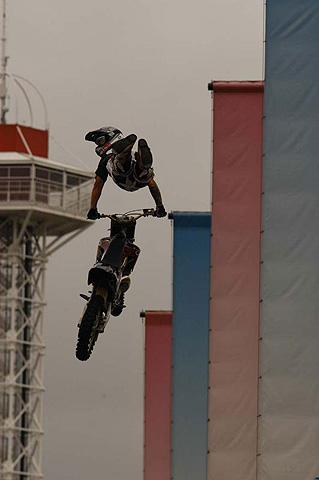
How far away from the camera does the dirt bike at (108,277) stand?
5047 centimetres

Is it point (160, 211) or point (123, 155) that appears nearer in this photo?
point (123, 155)

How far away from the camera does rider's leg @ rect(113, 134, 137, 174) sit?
1962 inches

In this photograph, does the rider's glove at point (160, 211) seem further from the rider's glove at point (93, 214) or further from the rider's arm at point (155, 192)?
the rider's glove at point (93, 214)

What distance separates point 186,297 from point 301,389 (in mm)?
27369

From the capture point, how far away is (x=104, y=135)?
50812 millimetres

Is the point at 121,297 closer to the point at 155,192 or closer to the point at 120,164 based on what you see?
the point at 155,192

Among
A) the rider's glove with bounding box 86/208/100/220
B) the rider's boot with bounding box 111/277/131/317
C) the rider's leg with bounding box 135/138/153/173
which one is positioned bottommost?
the rider's boot with bounding box 111/277/131/317

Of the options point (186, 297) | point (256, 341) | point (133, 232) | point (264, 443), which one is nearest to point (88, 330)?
point (133, 232)

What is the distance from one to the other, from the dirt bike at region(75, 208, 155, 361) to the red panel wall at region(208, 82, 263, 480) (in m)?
38.4

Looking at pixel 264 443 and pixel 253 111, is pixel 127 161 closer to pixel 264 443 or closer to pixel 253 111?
pixel 264 443

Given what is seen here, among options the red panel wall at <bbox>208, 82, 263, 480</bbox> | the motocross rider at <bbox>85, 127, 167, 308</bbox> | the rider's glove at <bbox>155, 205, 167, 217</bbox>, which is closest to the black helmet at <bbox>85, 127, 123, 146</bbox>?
the motocross rider at <bbox>85, 127, 167, 308</bbox>

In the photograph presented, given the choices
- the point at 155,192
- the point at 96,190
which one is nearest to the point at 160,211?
the point at 155,192

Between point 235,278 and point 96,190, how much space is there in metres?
41.4

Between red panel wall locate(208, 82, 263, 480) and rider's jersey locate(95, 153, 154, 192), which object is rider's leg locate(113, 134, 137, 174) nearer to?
rider's jersey locate(95, 153, 154, 192)
